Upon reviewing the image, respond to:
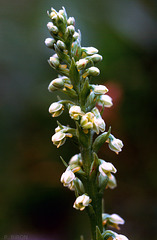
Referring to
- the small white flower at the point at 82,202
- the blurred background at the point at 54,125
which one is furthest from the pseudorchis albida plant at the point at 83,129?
the blurred background at the point at 54,125

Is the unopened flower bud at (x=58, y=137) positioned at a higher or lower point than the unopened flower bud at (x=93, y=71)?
lower

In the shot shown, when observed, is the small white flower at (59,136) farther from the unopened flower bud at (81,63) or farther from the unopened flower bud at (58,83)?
the unopened flower bud at (81,63)

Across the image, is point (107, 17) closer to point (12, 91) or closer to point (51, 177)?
point (12, 91)

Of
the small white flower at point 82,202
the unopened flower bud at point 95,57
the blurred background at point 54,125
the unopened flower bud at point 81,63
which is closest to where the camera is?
the small white flower at point 82,202

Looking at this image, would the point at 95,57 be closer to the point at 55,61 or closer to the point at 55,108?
the point at 55,61

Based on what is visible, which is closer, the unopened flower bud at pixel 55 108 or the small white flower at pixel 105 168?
the small white flower at pixel 105 168

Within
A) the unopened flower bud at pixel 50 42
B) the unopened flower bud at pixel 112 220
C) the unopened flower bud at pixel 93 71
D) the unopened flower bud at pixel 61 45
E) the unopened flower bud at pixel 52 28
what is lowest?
the unopened flower bud at pixel 112 220

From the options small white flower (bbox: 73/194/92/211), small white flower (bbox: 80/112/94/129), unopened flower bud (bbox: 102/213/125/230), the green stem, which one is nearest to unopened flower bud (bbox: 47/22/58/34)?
small white flower (bbox: 80/112/94/129)

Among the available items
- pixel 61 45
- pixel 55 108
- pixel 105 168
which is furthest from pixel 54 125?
pixel 105 168
